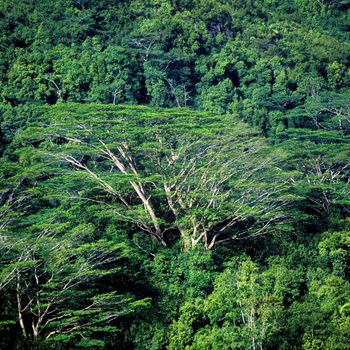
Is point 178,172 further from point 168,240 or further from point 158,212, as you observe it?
point 168,240

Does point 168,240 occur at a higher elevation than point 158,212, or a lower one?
lower

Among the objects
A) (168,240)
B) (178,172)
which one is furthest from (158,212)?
(178,172)

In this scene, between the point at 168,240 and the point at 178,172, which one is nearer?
the point at 168,240

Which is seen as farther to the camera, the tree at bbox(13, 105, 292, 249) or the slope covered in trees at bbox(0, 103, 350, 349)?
the tree at bbox(13, 105, 292, 249)

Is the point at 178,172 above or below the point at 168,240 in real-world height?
above

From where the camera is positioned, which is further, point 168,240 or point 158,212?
point 158,212

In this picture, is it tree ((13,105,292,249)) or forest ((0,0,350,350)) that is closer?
forest ((0,0,350,350))

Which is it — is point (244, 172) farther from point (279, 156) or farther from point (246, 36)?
point (246, 36)

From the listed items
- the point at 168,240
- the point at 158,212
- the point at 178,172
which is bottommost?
the point at 168,240

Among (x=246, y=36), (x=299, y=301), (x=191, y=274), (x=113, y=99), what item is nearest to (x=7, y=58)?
(x=113, y=99)
